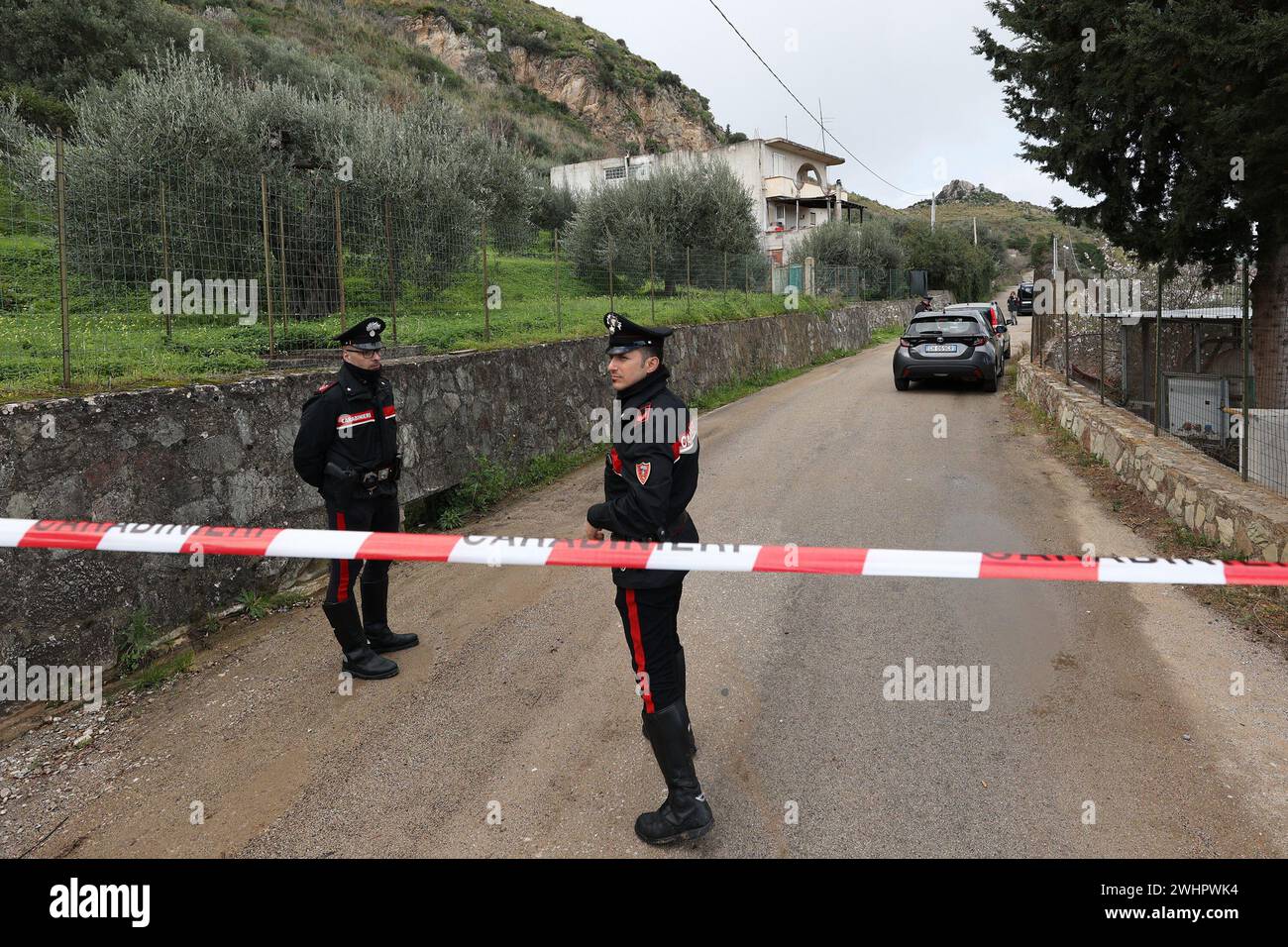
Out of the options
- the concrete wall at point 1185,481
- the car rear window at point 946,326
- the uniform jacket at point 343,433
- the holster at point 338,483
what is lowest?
the concrete wall at point 1185,481

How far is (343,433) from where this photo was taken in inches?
176

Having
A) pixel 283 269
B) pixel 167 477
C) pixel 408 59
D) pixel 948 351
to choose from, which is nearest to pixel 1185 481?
pixel 167 477

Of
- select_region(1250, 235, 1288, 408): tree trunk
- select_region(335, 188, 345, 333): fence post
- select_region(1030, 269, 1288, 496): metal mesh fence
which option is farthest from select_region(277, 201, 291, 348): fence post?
select_region(1250, 235, 1288, 408): tree trunk

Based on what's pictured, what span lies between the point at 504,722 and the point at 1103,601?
4033 millimetres

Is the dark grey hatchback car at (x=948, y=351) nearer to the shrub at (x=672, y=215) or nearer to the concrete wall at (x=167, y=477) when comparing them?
the shrub at (x=672, y=215)

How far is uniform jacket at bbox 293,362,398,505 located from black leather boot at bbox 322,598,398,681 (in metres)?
0.61

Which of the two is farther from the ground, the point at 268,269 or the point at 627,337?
the point at 268,269

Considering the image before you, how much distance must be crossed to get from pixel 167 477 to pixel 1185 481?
764cm

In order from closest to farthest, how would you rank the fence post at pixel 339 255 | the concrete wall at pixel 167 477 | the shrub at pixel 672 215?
the concrete wall at pixel 167 477 < the fence post at pixel 339 255 < the shrub at pixel 672 215

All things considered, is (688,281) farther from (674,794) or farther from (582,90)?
(582,90)

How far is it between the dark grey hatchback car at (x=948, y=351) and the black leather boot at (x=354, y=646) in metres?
12.6

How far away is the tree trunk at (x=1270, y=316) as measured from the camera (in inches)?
362

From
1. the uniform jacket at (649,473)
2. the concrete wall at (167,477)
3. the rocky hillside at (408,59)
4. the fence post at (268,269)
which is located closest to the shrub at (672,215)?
the rocky hillside at (408,59)

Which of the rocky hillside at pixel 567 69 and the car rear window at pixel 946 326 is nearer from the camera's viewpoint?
the car rear window at pixel 946 326
